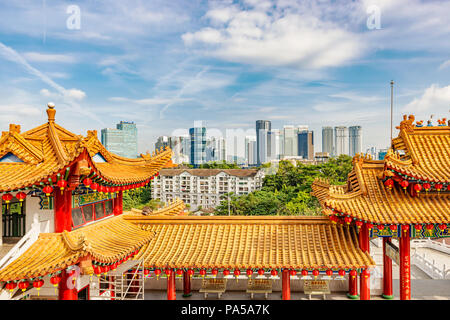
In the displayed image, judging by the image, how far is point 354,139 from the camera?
97.9 metres

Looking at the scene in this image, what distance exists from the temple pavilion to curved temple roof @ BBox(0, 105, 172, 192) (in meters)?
0.03

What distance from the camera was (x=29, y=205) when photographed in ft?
27.3

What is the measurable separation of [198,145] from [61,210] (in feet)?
269

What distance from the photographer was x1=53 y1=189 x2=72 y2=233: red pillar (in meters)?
8.26

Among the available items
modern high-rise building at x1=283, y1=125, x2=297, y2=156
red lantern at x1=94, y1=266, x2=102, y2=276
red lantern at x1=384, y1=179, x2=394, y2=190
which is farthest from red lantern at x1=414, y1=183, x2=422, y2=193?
modern high-rise building at x1=283, y1=125, x2=297, y2=156

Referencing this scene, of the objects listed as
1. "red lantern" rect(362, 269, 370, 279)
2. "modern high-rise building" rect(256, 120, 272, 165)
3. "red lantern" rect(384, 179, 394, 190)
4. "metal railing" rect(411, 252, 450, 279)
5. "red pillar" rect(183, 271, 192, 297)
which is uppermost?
"modern high-rise building" rect(256, 120, 272, 165)

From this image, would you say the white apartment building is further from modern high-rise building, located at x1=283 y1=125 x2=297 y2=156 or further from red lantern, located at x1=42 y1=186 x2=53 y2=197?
red lantern, located at x1=42 y1=186 x2=53 y2=197

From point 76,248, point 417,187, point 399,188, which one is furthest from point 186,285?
point 417,187

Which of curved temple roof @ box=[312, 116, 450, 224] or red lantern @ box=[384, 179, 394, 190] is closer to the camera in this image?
curved temple roof @ box=[312, 116, 450, 224]

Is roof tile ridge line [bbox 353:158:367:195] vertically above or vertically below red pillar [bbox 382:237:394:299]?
above

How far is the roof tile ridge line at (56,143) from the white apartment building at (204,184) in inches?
2507
